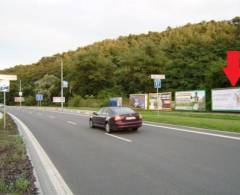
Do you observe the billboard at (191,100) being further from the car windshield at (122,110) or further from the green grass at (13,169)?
the green grass at (13,169)

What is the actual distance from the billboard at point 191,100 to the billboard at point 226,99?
208cm

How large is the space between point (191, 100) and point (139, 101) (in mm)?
10856

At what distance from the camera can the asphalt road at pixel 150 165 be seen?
21.7 feet

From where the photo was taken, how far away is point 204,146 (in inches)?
457

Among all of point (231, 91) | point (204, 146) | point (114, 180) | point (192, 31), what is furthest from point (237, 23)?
point (114, 180)

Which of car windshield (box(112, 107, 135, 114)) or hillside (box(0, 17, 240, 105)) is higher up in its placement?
hillside (box(0, 17, 240, 105))

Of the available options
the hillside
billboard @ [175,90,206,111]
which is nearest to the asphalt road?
billboard @ [175,90,206,111]

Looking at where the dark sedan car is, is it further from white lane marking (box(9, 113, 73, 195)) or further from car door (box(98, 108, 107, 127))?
white lane marking (box(9, 113, 73, 195))

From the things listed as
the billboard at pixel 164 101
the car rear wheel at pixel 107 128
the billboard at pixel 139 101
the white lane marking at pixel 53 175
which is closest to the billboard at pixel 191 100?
the billboard at pixel 164 101

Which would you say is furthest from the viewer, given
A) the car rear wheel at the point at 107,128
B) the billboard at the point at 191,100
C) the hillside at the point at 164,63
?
the hillside at the point at 164,63

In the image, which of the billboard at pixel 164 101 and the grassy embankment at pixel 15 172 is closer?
the grassy embankment at pixel 15 172

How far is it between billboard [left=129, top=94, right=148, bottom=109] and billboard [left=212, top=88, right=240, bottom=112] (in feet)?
42.6

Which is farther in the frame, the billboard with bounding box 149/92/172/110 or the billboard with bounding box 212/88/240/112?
the billboard with bounding box 149/92/172/110

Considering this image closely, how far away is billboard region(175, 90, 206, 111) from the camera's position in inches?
1265
